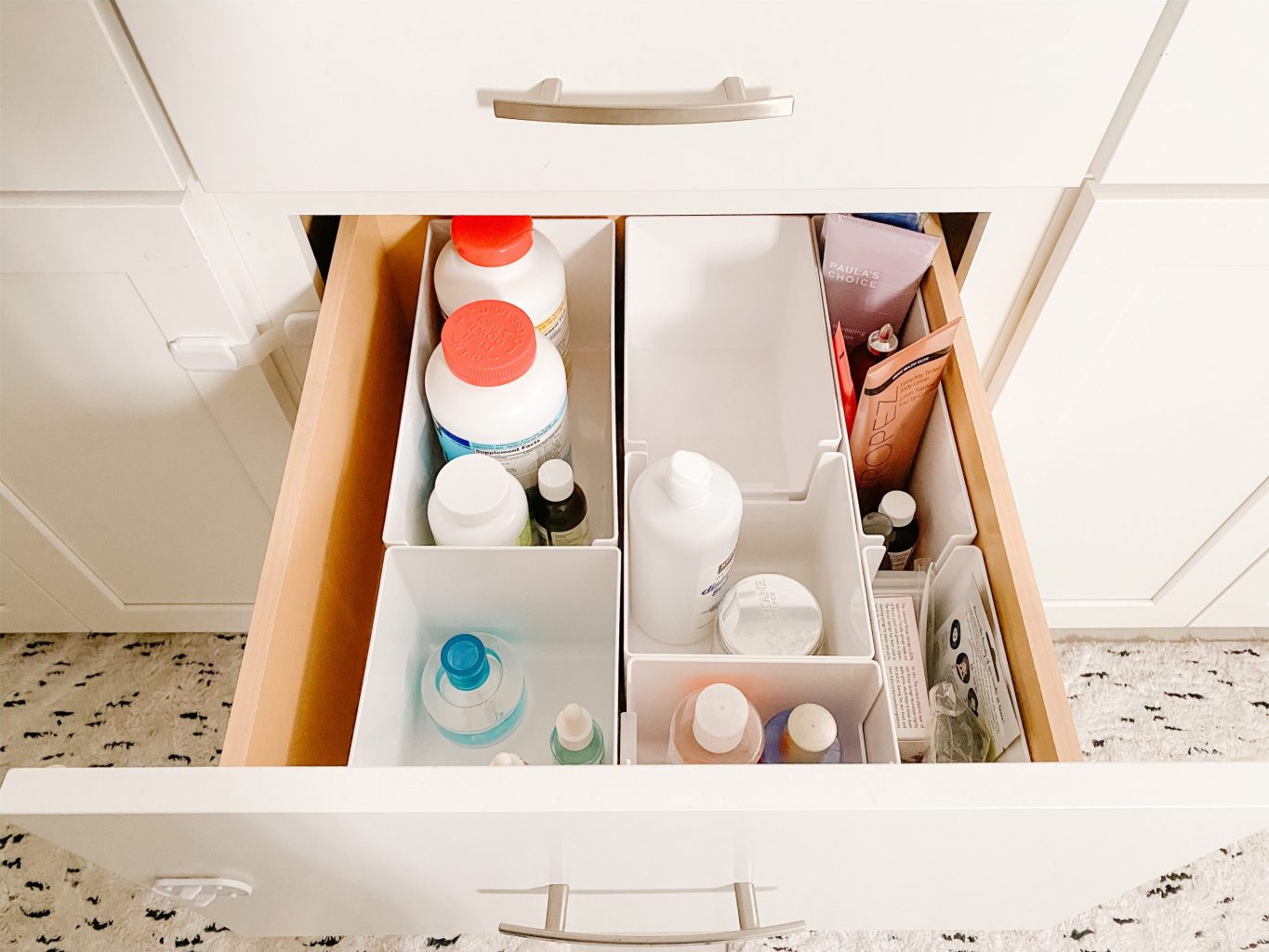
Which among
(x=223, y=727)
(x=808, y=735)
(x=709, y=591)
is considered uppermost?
(x=223, y=727)

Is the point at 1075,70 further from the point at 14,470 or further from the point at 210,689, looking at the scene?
the point at 210,689

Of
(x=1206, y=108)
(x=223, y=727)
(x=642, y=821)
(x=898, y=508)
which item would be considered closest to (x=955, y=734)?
(x=898, y=508)

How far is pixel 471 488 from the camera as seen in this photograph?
0.60 meters

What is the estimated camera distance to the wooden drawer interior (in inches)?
20.4

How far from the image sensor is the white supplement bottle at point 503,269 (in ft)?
2.14

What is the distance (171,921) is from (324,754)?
0.52 meters

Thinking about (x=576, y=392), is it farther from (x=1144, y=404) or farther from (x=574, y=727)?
(x=1144, y=404)

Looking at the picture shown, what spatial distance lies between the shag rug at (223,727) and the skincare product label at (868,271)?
63 cm

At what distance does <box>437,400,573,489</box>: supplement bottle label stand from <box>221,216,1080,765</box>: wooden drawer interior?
0.26 feet

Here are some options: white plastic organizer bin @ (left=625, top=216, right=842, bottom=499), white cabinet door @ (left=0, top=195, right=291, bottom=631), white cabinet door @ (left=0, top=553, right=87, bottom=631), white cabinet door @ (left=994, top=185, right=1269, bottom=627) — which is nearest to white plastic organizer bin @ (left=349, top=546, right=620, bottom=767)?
white plastic organizer bin @ (left=625, top=216, right=842, bottom=499)

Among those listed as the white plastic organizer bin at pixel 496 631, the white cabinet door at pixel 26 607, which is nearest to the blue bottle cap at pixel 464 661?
the white plastic organizer bin at pixel 496 631

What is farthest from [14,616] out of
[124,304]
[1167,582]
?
[1167,582]

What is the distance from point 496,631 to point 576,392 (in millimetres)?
225

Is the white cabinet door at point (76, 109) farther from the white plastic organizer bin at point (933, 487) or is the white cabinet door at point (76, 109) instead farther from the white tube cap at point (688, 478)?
the white plastic organizer bin at point (933, 487)
